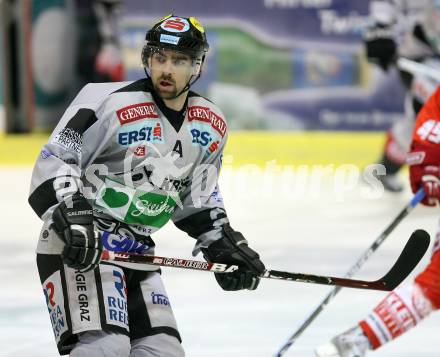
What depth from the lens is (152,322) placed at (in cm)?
319

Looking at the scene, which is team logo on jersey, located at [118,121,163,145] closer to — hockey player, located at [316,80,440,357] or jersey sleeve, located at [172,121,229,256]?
jersey sleeve, located at [172,121,229,256]

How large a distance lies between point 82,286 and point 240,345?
3.38ft

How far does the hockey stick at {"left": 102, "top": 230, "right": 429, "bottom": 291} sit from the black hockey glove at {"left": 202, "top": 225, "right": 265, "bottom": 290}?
0.02 m

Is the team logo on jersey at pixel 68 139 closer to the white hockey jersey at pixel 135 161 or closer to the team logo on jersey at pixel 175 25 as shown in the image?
the white hockey jersey at pixel 135 161

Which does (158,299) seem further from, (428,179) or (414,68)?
(414,68)

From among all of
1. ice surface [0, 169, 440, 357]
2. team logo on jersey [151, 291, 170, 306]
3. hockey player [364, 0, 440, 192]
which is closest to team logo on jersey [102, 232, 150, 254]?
team logo on jersey [151, 291, 170, 306]

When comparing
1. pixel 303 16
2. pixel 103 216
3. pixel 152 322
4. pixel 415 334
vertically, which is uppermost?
pixel 103 216

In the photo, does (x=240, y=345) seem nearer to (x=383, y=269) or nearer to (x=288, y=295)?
(x=288, y=295)

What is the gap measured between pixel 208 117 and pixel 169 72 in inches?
8.3

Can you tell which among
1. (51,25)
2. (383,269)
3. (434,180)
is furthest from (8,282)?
(51,25)

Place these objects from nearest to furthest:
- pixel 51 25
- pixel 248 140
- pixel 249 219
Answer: pixel 249 219, pixel 248 140, pixel 51 25

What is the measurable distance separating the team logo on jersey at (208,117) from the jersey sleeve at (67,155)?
28 centimetres

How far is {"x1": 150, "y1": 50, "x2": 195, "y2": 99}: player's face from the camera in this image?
10.3ft

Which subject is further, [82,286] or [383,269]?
[383,269]
